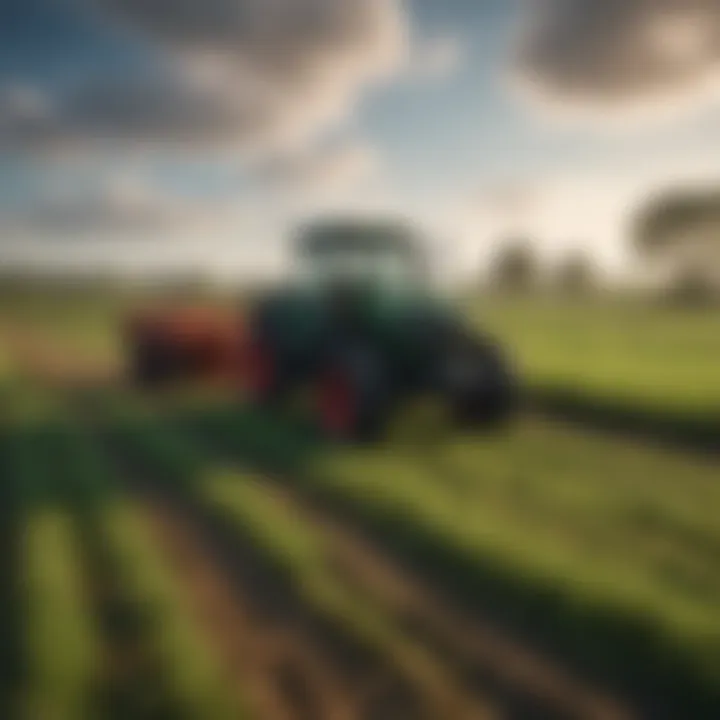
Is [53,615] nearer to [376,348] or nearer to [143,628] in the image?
[143,628]

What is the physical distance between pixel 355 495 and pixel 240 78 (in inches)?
58.1

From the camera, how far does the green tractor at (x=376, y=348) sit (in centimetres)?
305

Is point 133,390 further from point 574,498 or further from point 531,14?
point 531,14

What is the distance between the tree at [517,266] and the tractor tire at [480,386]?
703mm

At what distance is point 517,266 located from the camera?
7.99 feet

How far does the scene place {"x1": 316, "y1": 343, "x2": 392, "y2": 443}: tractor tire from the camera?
10.3ft

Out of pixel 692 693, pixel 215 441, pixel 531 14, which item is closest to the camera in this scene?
pixel 692 693

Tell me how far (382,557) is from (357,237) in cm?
114

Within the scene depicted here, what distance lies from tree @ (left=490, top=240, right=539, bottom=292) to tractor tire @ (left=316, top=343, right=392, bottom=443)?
0.90 m

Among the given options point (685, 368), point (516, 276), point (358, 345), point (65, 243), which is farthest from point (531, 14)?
point (65, 243)

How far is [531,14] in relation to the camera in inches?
91.5

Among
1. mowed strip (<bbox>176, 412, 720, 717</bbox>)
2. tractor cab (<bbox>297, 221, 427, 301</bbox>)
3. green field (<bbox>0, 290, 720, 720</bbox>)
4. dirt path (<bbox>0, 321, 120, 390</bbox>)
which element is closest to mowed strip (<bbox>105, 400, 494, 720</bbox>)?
green field (<bbox>0, 290, 720, 720</bbox>)

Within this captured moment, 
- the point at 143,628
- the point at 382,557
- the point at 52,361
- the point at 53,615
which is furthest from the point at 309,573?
the point at 52,361

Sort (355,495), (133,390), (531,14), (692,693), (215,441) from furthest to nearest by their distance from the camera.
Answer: (133,390), (215,441), (355,495), (531,14), (692,693)
